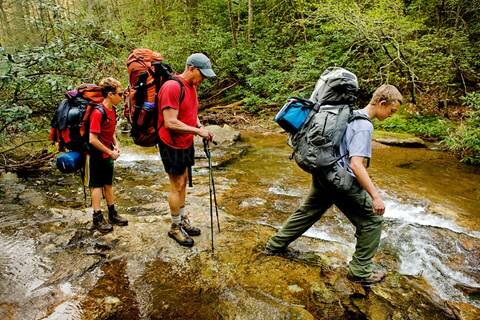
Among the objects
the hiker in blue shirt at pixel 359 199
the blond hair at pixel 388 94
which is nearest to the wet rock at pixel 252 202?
the hiker in blue shirt at pixel 359 199

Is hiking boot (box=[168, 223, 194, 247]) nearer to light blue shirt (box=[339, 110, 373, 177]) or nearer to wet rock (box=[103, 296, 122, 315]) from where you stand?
wet rock (box=[103, 296, 122, 315])

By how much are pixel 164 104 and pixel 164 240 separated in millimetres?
1691

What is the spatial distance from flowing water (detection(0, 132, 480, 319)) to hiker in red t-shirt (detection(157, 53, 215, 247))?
17.2 inches

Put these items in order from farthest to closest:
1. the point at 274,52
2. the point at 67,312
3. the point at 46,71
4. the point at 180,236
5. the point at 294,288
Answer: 1. the point at 274,52
2. the point at 46,71
3. the point at 180,236
4. the point at 294,288
5. the point at 67,312

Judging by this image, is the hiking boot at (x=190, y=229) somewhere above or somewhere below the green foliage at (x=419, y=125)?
above

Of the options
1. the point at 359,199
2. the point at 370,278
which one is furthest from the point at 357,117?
the point at 370,278

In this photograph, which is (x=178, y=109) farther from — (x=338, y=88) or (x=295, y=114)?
(x=338, y=88)

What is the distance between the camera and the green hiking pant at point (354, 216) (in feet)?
11.8

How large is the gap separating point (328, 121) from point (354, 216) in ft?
3.47

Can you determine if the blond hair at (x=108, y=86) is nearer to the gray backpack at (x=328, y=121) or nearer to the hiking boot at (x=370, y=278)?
the gray backpack at (x=328, y=121)

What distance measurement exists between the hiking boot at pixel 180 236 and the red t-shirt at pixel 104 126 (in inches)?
49.4

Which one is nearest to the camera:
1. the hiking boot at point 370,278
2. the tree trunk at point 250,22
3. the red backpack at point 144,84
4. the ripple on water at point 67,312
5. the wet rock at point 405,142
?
the ripple on water at point 67,312

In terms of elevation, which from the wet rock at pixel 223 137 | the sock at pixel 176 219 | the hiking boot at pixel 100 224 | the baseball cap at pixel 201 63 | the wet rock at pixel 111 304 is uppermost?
the baseball cap at pixel 201 63

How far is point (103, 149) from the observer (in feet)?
14.7
